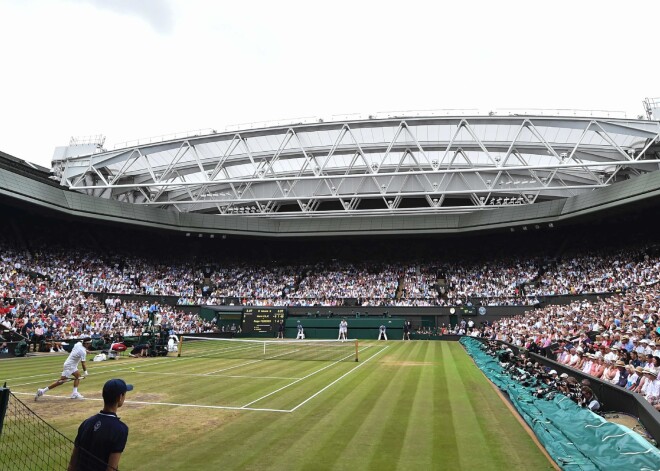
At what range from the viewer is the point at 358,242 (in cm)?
5991

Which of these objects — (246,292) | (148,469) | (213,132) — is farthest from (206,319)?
(148,469)

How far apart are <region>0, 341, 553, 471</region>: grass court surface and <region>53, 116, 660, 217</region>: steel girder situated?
17841 mm

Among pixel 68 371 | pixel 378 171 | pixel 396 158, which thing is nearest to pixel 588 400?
pixel 68 371

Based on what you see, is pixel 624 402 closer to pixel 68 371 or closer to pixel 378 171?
pixel 68 371

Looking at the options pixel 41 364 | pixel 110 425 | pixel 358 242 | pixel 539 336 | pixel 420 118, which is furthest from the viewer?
pixel 358 242

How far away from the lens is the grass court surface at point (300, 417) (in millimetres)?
8391

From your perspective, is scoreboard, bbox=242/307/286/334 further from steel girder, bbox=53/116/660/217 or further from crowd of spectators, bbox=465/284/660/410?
crowd of spectators, bbox=465/284/660/410

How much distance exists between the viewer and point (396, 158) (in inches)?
1740

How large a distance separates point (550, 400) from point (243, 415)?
8386 millimetres

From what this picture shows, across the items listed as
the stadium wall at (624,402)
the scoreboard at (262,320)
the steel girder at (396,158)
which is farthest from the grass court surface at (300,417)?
the scoreboard at (262,320)

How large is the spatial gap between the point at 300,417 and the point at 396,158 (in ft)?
116

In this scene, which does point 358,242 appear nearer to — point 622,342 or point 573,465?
point 622,342

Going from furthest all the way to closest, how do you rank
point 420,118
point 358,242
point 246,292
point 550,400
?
point 358,242, point 246,292, point 420,118, point 550,400

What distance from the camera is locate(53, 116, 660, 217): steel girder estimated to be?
34.2 m
